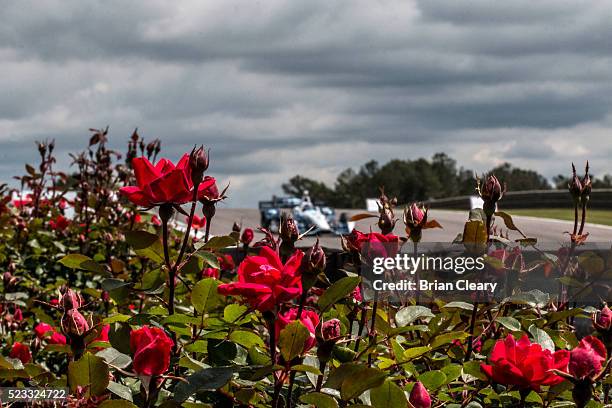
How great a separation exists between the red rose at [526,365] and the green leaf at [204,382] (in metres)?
0.63

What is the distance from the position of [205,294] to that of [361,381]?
573 millimetres

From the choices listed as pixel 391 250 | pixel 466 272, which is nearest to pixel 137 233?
pixel 391 250

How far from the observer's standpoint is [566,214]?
137 feet

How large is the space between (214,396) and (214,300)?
0.79 ft

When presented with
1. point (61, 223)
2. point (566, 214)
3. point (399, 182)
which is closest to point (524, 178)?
point (399, 182)

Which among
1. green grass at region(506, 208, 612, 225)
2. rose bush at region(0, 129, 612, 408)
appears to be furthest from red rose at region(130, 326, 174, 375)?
green grass at region(506, 208, 612, 225)

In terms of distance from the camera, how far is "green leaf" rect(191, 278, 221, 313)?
2.18 metres

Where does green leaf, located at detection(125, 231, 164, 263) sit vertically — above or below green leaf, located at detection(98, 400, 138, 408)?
above

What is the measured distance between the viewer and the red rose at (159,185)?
2109 mm

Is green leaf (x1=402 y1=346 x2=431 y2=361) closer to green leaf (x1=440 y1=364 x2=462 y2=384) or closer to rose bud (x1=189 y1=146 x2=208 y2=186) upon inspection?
green leaf (x1=440 y1=364 x2=462 y2=384)

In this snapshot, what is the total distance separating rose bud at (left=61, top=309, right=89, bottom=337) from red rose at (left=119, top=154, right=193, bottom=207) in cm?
35

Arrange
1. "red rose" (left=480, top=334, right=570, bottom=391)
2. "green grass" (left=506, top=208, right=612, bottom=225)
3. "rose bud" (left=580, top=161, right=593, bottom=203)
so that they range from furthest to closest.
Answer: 1. "green grass" (left=506, top=208, right=612, bottom=225)
2. "rose bud" (left=580, top=161, right=593, bottom=203)
3. "red rose" (left=480, top=334, right=570, bottom=391)

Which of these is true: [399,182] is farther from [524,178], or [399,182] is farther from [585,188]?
[585,188]

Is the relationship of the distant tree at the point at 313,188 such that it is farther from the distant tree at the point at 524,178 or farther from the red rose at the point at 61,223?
the red rose at the point at 61,223
